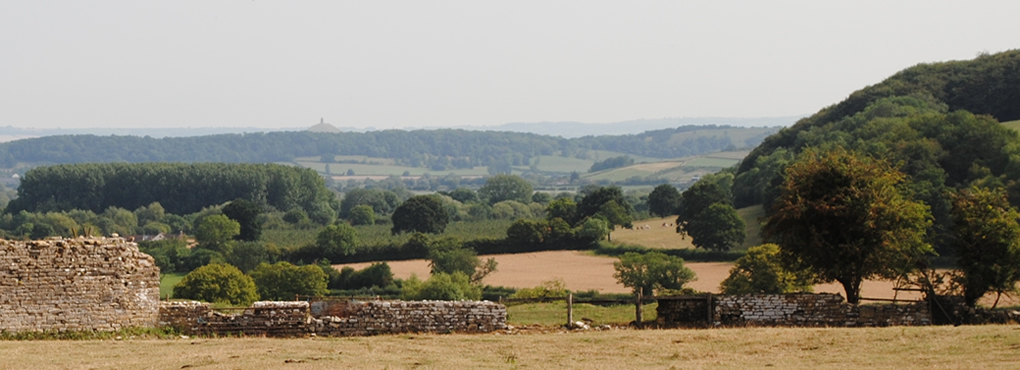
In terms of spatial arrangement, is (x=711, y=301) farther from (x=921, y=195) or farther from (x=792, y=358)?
(x=921, y=195)

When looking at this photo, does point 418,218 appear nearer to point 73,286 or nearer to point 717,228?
point 717,228

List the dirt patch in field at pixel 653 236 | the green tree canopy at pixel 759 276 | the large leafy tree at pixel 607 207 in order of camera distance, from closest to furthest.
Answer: the green tree canopy at pixel 759 276, the dirt patch in field at pixel 653 236, the large leafy tree at pixel 607 207

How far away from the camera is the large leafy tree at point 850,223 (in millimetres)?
26000

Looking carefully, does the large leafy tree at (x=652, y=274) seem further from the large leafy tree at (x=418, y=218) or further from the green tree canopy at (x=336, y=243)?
the large leafy tree at (x=418, y=218)

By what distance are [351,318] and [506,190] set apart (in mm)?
164124

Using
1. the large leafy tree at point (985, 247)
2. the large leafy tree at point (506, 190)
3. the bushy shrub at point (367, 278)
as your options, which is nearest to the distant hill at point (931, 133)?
the large leafy tree at point (985, 247)

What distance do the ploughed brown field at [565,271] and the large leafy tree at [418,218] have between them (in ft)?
80.3

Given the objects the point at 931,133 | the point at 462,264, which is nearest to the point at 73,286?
the point at 462,264

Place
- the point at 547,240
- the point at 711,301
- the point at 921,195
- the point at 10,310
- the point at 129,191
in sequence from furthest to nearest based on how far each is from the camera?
the point at 129,191 < the point at 547,240 < the point at 921,195 < the point at 711,301 < the point at 10,310

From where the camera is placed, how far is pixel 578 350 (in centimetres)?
1959

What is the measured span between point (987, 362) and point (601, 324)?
8853 millimetres

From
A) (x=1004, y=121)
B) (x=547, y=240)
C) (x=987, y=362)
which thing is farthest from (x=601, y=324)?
(x=1004, y=121)

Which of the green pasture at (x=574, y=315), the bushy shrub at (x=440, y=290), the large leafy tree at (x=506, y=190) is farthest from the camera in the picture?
the large leafy tree at (x=506, y=190)

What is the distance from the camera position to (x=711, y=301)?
77.4 ft
